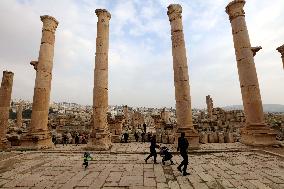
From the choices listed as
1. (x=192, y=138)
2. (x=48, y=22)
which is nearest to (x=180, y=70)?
(x=192, y=138)

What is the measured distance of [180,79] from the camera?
13156 mm

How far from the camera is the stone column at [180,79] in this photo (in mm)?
12461

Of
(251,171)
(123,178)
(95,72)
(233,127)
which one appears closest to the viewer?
(123,178)

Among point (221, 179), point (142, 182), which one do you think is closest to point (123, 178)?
point (142, 182)

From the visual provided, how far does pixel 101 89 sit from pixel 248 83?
915cm

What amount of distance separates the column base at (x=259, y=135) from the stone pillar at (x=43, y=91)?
12.1m

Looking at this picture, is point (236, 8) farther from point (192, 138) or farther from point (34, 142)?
point (34, 142)

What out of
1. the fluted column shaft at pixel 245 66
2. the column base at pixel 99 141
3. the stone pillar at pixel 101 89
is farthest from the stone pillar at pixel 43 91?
the fluted column shaft at pixel 245 66

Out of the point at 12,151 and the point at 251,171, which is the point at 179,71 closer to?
the point at 251,171

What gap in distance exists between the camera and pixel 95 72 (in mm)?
13859

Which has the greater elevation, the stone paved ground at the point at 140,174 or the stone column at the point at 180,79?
the stone column at the point at 180,79

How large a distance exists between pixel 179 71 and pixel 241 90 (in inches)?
172

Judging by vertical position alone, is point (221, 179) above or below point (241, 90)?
below

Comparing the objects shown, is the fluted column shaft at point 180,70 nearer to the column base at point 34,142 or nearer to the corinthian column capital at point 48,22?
the corinthian column capital at point 48,22
